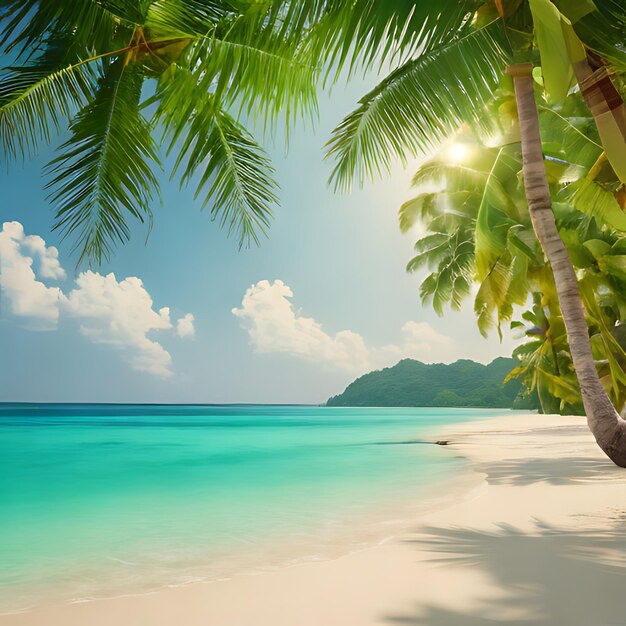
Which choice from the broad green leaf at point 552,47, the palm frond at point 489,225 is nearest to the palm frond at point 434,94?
the broad green leaf at point 552,47

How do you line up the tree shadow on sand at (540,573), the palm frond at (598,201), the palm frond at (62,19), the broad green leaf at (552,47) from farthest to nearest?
the palm frond at (598,201), the palm frond at (62,19), the broad green leaf at (552,47), the tree shadow on sand at (540,573)

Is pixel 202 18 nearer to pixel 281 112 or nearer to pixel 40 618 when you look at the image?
pixel 281 112

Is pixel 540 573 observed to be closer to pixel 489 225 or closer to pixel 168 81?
pixel 168 81

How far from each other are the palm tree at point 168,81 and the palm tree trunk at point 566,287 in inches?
42.4

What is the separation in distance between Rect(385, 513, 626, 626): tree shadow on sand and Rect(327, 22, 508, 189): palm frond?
2.80 m

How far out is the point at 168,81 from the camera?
177 inches

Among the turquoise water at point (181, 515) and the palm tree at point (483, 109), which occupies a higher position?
the palm tree at point (483, 109)

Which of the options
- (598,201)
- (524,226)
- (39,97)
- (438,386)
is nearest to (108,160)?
(39,97)

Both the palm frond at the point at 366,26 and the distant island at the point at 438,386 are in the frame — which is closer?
the palm frond at the point at 366,26

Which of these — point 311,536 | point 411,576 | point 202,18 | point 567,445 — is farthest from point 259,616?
point 567,445

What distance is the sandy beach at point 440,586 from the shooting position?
2.08 meters

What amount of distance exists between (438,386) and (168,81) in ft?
318

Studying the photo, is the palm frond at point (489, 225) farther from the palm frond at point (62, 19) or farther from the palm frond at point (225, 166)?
the palm frond at point (62, 19)

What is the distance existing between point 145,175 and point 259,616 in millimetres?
4028
